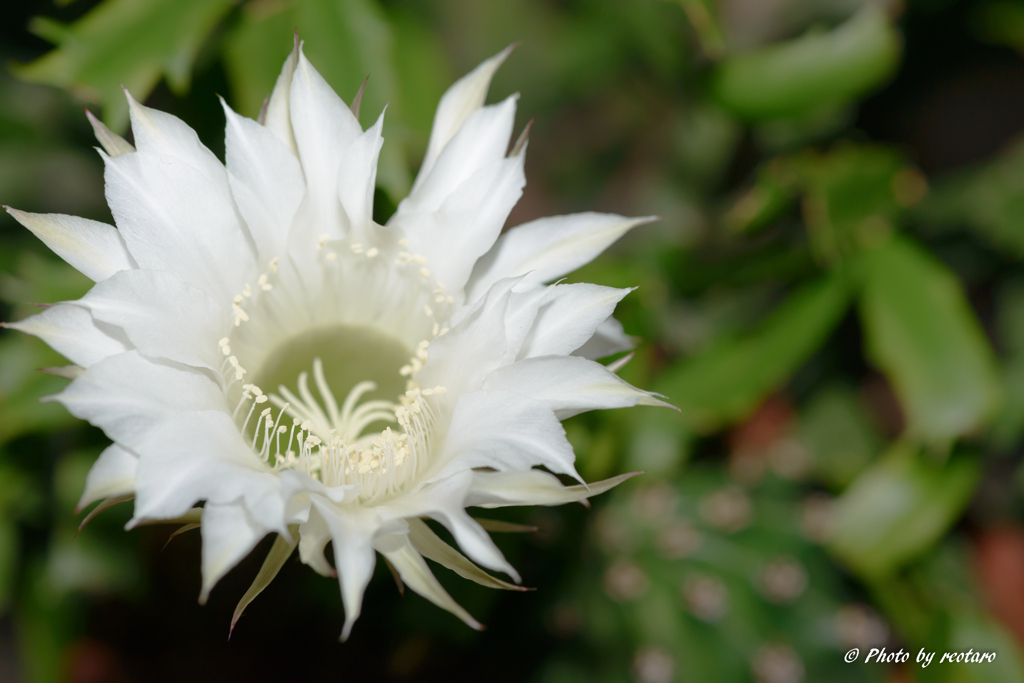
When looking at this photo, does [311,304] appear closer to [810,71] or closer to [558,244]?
[558,244]

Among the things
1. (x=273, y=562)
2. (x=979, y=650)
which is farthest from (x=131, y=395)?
(x=979, y=650)

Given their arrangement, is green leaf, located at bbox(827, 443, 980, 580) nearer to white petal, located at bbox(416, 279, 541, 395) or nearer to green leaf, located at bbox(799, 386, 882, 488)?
green leaf, located at bbox(799, 386, 882, 488)

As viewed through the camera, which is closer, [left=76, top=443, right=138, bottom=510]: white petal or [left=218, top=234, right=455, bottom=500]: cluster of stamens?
[left=76, top=443, right=138, bottom=510]: white petal

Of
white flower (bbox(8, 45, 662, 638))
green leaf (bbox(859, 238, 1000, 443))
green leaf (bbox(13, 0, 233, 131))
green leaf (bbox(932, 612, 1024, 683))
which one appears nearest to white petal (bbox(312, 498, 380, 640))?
white flower (bbox(8, 45, 662, 638))

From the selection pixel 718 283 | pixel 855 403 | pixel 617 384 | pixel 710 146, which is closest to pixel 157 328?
pixel 617 384

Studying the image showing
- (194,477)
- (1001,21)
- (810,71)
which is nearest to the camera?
(194,477)
